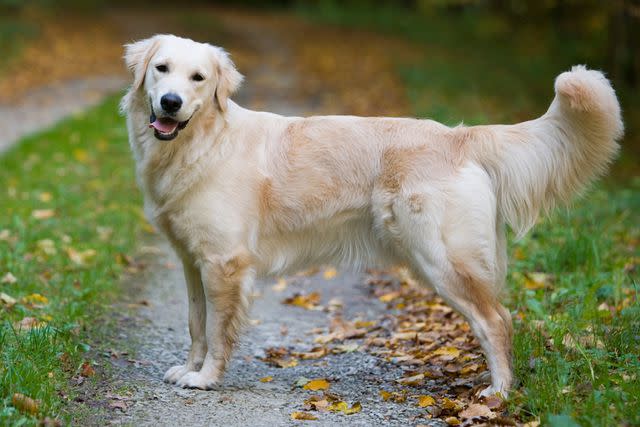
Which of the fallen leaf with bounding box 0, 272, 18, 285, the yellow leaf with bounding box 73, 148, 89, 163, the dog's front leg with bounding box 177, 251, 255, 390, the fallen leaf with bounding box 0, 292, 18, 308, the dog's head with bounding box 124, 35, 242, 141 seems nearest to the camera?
the dog's head with bounding box 124, 35, 242, 141

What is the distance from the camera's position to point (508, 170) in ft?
13.6

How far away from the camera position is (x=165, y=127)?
13.8 feet

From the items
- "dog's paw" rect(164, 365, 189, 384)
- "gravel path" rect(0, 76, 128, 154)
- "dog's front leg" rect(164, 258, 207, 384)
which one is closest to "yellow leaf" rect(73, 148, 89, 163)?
"gravel path" rect(0, 76, 128, 154)

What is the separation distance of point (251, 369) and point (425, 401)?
1.17 metres

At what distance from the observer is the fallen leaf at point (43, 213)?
290 inches

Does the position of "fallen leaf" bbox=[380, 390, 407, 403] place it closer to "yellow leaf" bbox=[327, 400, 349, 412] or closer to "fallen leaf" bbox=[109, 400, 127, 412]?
"yellow leaf" bbox=[327, 400, 349, 412]

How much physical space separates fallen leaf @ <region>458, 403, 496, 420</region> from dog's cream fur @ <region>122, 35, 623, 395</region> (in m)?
0.22

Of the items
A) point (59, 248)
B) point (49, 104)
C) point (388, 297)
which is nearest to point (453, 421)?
point (388, 297)

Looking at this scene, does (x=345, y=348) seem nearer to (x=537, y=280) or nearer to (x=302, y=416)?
(x=302, y=416)

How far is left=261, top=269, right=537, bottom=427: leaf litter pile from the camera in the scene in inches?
156

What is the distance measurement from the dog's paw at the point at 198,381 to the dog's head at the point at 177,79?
1.30 m

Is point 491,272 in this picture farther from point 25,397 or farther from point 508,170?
point 25,397

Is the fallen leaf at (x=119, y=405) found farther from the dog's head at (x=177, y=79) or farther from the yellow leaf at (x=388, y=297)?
the yellow leaf at (x=388, y=297)

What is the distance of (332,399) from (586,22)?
1305 cm
